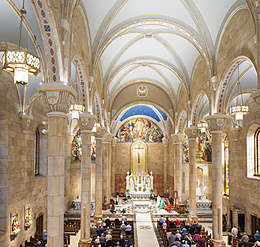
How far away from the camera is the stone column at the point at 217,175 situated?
48.0ft

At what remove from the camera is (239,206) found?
20141mm

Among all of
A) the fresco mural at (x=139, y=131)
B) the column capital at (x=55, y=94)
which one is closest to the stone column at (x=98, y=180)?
the column capital at (x=55, y=94)

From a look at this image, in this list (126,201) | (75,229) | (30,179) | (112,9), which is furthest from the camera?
(126,201)

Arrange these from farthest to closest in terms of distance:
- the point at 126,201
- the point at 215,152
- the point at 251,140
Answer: the point at 126,201 → the point at 251,140 → the point at 215,152

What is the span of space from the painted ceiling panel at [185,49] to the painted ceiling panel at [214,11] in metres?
3.77

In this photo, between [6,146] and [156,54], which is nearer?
[6,146]

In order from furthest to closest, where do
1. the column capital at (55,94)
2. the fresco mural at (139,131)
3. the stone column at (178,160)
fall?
the fresco mural at (139,131) → the stone column at (178,160) → the column capital at (55,94)

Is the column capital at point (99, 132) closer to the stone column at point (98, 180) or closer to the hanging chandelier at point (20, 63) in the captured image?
the stone column at point (98, 180)

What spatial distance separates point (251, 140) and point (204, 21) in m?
9.61

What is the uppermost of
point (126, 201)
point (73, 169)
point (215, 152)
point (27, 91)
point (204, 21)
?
point (204, 21)

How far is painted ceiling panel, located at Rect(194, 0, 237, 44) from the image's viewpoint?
12898mm

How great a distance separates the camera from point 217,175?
14844mm

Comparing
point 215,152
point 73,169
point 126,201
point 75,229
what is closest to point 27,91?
point 75,229

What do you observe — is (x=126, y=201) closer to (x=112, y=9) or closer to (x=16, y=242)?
(x=16, y=242)
